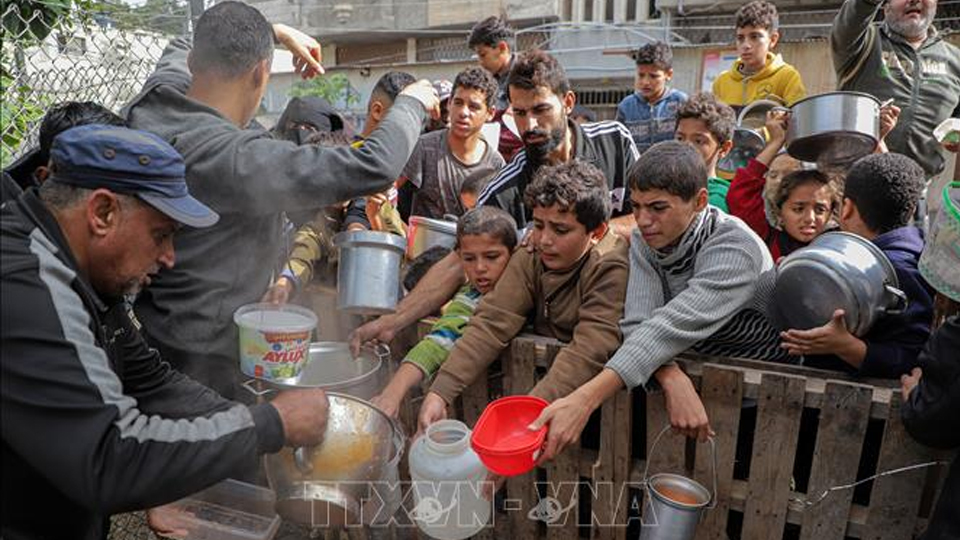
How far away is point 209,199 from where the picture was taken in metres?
2.38

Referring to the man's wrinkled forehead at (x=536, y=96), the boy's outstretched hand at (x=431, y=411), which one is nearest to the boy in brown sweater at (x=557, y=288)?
the boy's outstretched hand at (x=431, y=411)

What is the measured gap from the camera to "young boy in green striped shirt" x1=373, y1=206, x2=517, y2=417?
9.05 ft

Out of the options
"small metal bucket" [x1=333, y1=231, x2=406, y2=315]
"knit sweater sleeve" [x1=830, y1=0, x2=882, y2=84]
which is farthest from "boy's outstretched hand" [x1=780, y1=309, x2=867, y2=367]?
"knit sweater sleeve" [x1=830, y1=0, x2=882, y2=84]

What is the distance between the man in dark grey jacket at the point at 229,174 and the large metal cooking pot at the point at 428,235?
0.87m

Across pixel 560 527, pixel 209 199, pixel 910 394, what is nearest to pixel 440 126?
pixel 209 199

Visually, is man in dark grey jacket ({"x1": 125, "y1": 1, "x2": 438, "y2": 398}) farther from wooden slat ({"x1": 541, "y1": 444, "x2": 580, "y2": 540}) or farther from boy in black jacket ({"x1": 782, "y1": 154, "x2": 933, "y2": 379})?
boy in black jacket ({"x1": 782, "y1": 154, "x2": 933, "y2": 379})

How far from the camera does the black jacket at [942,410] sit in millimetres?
1776

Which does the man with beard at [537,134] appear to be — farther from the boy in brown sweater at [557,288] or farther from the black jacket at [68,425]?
the black jacket at [68,425]

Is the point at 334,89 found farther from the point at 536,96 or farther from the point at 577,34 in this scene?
the point at 536,96

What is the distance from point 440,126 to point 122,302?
11.8 feet

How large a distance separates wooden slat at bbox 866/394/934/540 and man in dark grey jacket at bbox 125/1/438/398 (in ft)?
6.66

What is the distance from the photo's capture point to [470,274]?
3004mm

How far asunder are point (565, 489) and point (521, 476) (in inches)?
8.3

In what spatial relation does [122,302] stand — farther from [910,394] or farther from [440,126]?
[440,126]
